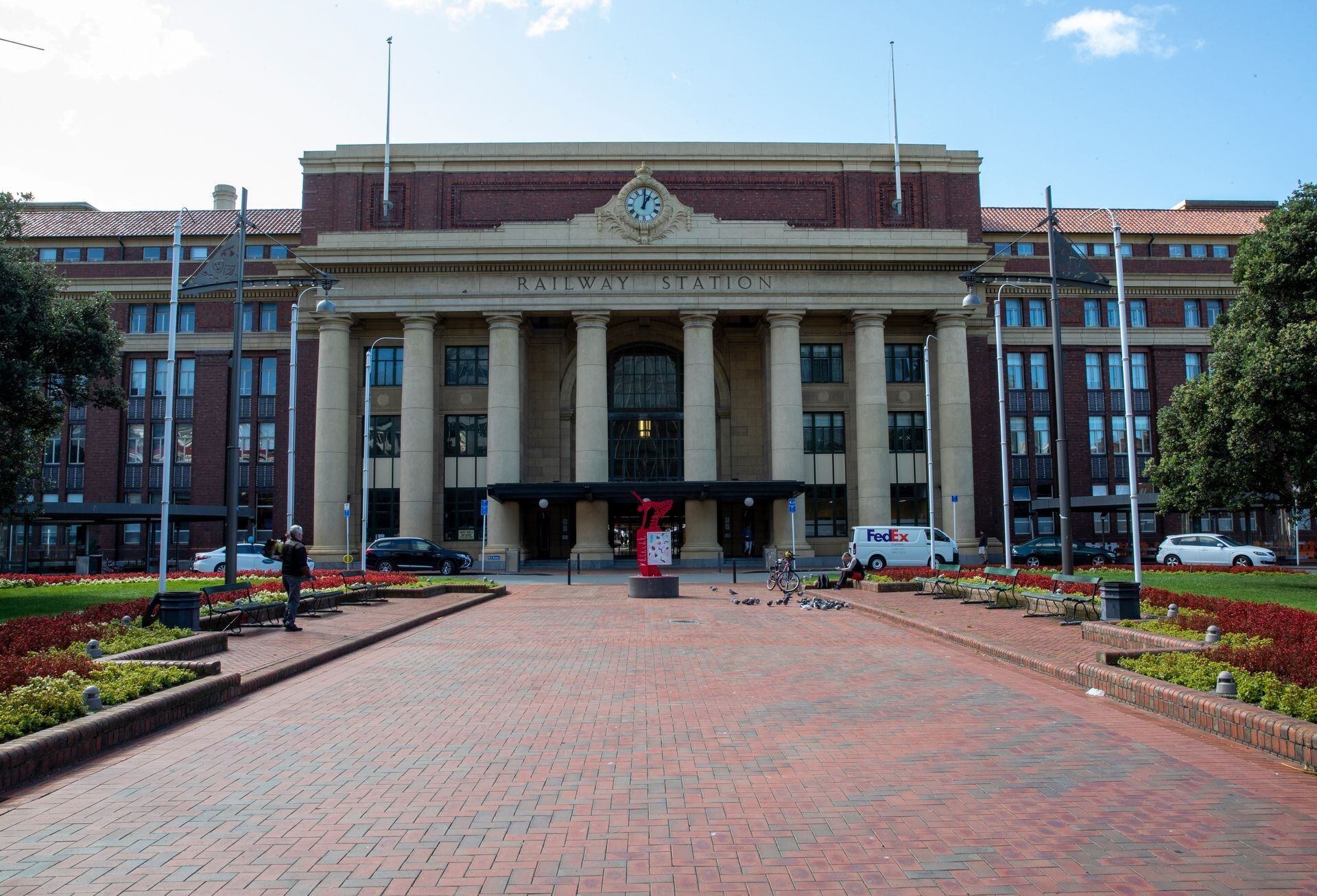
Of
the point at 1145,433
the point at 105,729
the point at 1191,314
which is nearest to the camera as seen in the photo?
the point at 105,729

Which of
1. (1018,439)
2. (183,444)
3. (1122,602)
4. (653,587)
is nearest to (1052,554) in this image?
(1018,439)

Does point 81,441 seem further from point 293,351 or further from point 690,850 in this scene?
point 690,850

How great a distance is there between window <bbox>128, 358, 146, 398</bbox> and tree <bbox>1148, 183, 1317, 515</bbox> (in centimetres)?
5893

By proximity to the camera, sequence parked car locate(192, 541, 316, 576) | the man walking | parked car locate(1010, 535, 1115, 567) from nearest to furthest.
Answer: the man walking < parked car locate(192, 541, 316, 576) < parked car locate(1010, 535, 1115, 567)

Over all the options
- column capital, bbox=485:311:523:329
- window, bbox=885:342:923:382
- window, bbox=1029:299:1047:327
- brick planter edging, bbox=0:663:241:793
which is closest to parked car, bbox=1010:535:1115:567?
window, bbox=885:342:923:382

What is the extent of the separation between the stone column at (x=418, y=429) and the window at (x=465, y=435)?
8.35ft

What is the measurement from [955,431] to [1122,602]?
107 ft

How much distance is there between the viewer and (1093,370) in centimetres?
6081

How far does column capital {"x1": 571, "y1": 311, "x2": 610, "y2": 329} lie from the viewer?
4691 cm

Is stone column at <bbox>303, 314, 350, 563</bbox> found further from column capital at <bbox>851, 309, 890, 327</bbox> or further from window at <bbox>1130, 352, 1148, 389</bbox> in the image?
window at <bbox>1130, 352, 1148, 389</bbox>

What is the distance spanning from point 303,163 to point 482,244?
12723 mm

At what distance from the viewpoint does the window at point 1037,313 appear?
61.2 meters

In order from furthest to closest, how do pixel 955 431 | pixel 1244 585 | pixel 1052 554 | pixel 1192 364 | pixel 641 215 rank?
pixel 1192 364 < pixel 641 215 < pixel 955 431 < pixel 1052 554 < pixel 1244 585

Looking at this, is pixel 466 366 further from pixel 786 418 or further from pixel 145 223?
pixel 145 223
